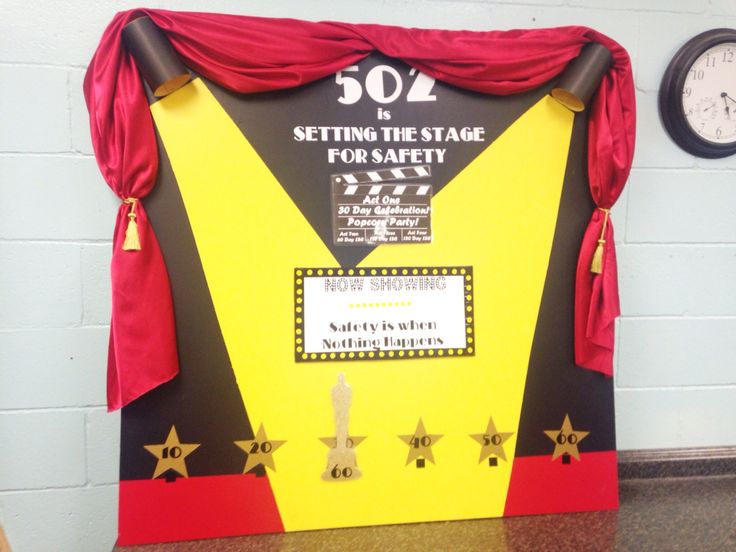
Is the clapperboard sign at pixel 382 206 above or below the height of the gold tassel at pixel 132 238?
above

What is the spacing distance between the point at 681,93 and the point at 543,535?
1123mm

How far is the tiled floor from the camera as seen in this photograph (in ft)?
3.67

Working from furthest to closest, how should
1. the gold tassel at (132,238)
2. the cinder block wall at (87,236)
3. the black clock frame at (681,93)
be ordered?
the black clock frame at (681,93)
the cinder block wall at (87,236)
the gold tassel at (132,238)

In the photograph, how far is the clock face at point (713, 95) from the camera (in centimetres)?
136

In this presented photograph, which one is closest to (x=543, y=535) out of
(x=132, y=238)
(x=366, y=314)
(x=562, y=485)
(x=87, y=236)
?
(x=562, y=485)

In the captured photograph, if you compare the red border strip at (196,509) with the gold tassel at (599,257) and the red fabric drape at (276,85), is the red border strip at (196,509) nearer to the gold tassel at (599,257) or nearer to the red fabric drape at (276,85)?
the red fabric drape at (276,85)

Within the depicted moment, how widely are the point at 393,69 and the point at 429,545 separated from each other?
1.05 metres

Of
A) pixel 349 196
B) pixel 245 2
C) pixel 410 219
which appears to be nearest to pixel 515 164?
pixel 410 219

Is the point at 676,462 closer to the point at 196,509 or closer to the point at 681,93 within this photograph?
the point at 681,93

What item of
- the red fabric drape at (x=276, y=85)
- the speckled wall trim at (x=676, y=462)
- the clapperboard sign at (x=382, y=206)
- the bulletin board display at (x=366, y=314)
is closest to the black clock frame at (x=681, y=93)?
the red fabric drape at (x=276, y=85)

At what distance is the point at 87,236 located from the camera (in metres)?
1.25

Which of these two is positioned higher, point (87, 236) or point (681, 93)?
point (681, 93)

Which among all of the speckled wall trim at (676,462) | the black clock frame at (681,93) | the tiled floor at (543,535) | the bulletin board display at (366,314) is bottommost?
the tiled floor at (543,535)

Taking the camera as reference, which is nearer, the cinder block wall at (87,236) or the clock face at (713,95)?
the cinder block wall at (87,236)
